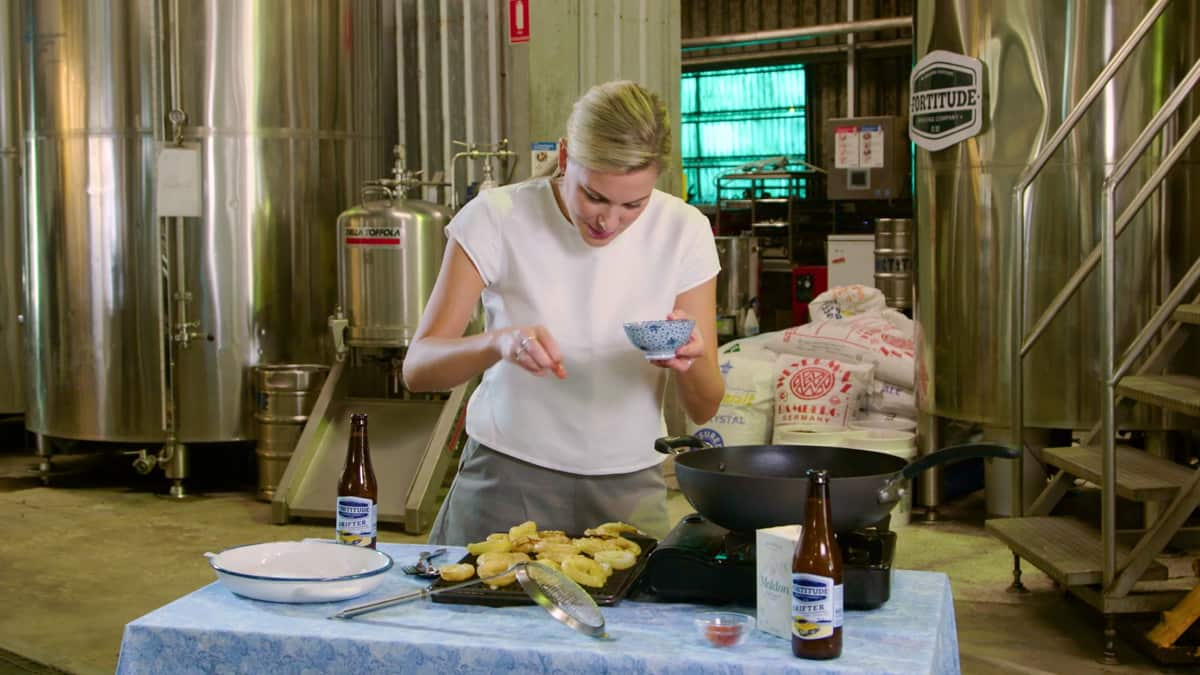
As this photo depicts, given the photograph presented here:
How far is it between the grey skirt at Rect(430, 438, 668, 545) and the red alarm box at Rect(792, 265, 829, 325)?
8.75 metres

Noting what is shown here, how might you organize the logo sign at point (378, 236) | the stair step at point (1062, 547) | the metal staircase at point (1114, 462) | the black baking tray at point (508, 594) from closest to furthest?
the black baking tray at point (508, 594), the metal staircase at point (1114, 462), the stair step at point (1062, 547), the logo sign at point (378, 236)

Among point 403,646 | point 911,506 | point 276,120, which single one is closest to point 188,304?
point 276,120

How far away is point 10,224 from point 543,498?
6.37 m

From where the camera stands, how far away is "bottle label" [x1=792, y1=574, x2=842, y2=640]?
1.68m

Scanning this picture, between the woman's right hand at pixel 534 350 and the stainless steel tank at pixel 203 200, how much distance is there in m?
4.68

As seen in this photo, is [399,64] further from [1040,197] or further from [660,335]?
[660,335]

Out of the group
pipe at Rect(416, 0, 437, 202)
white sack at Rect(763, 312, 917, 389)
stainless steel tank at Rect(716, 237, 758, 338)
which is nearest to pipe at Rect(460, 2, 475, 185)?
pipe at Rect(416, 0, 437, 202)

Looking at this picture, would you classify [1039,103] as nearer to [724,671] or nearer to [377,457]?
[377,457]

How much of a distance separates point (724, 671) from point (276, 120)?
17.7ft

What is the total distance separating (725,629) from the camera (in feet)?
5.82

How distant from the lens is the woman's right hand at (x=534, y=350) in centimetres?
216

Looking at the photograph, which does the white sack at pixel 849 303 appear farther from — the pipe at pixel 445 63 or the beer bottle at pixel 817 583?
the beer bottle at pixel 817 583

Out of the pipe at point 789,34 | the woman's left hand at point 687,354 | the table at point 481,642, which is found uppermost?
the pipe at point 789,34

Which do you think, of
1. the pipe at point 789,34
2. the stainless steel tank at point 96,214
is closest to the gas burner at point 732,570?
the stainless steel tank at point 96,214
